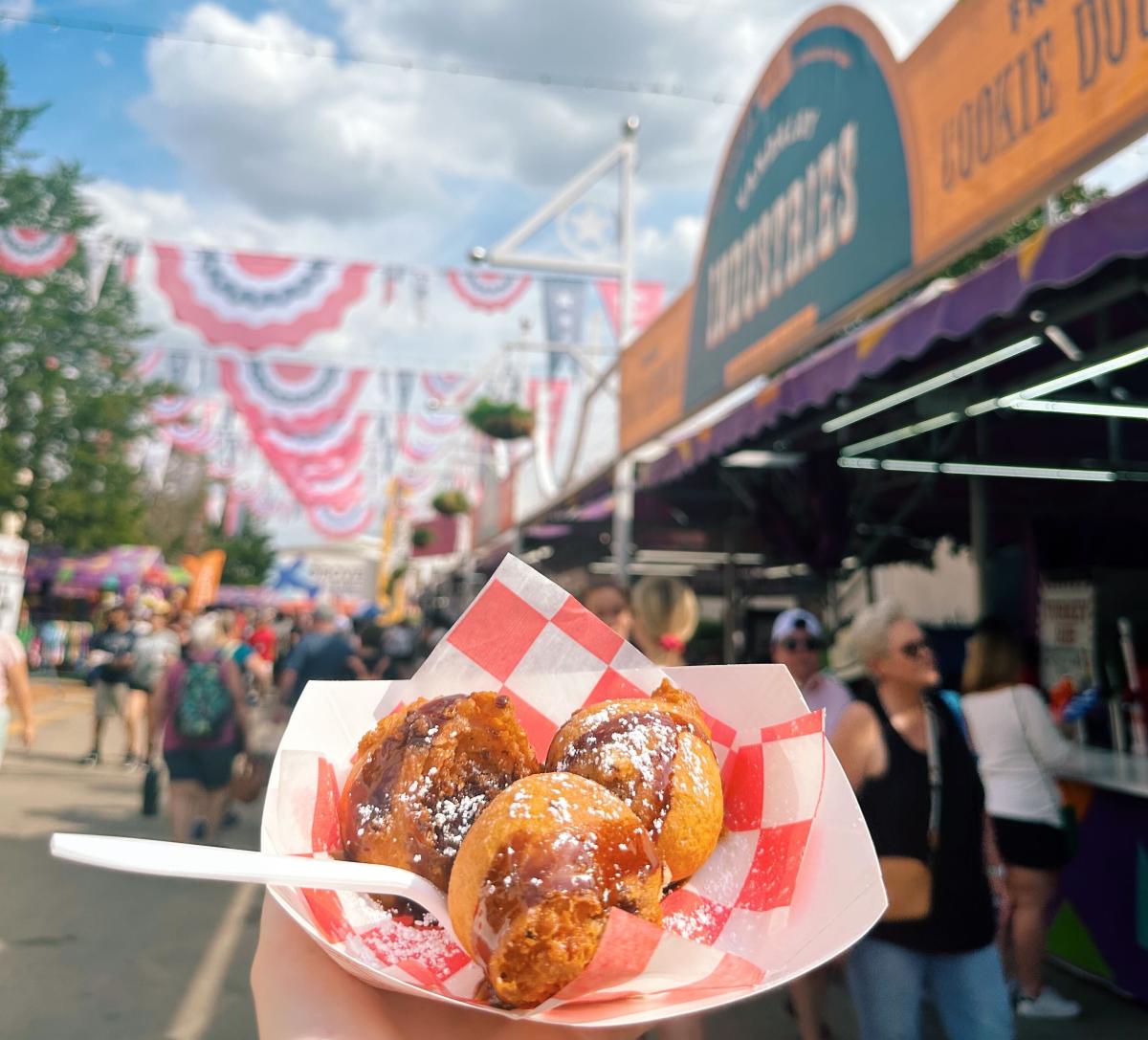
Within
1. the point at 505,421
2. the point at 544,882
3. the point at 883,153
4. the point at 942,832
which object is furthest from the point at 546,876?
the point at 505,421

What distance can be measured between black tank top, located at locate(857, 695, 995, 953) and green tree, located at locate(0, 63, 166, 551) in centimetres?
2009

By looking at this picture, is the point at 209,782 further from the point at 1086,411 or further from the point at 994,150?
the point at 1086,411

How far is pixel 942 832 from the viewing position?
105 inches

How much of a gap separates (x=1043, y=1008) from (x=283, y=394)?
49.8 ft

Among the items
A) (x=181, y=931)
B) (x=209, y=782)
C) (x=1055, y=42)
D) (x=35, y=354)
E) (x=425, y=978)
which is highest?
(x=35, y=354)

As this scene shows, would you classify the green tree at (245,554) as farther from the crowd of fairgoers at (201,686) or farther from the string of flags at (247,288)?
the crowd of fairgoers at (201,686)

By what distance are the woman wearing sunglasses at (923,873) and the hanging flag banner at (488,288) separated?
38.3ft

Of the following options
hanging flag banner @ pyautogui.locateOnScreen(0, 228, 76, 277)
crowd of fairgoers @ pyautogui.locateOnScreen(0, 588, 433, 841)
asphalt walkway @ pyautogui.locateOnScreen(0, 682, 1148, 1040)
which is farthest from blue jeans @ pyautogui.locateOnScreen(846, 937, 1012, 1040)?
hanging flag banner @ pyautogui.locateOnScreen(0, 228, 76, 277)

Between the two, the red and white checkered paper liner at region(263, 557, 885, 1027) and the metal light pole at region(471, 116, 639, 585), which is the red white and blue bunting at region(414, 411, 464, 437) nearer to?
the metal light pole at region(471, 116, 639, 585)

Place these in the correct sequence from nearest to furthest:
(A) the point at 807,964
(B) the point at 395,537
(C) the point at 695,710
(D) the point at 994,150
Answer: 1. (A) the point at 807,964
2. (C) the point at 695,710
3. (D) the point at 994,150
4. (B) the point at 395,537

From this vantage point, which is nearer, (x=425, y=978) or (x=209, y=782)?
(x=425, y=978)

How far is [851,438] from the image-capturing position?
6.60m

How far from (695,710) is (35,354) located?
74.8ft

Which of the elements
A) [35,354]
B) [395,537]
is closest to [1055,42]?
[35,354]
